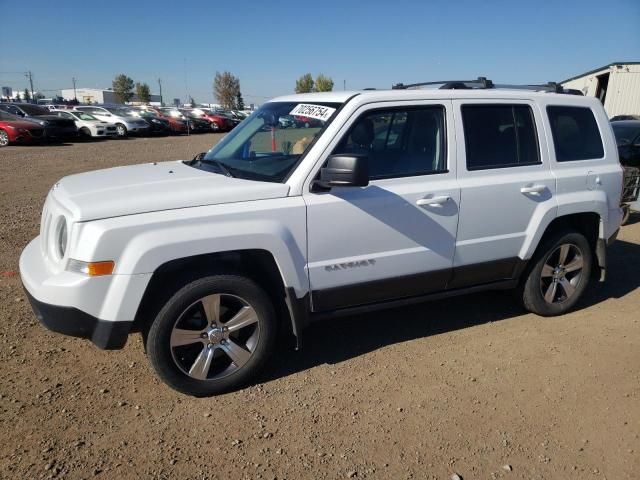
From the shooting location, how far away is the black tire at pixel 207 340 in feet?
9.91

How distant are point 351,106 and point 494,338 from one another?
221 centimetres

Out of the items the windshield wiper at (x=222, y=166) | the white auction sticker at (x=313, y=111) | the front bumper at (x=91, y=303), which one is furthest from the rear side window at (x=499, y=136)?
the front bumper at (x=91, y=303)

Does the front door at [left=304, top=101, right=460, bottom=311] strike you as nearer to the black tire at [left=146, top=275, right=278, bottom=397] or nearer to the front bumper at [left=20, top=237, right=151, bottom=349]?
the black tire at [left=146, top=275, right=278, bottom=397]

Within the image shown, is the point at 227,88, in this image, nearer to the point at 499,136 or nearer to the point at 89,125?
the point at 89,125

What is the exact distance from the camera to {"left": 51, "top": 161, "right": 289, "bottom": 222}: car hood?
2.86 m

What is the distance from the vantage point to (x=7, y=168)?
1284 cm

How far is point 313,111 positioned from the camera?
3602 millimetres

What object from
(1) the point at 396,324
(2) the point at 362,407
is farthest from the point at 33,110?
(2) the point at 362,407

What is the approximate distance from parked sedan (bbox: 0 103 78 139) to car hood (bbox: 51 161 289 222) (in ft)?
63.4

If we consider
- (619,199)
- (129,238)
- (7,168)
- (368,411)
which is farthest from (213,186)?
(7,168)

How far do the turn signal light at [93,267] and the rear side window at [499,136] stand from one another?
254 cm

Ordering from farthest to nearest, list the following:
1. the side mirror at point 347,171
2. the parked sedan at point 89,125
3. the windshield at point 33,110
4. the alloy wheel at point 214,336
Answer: the parked sedan at point 89,125 < the windshield at point 33,110 < the alloy wheel at point 214,336 < the side mirror at point 347,171

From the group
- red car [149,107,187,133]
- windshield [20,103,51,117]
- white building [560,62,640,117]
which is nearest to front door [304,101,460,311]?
windshield [20,103,51,117]

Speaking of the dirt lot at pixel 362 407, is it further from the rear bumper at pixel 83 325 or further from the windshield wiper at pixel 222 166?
the windshield wiper at pixel 222 166
